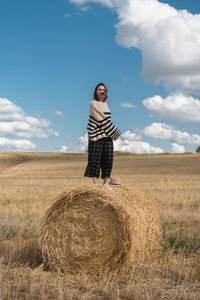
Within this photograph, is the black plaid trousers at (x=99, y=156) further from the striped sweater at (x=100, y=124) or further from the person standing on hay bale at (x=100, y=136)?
the striped sweater at (x=100, y=124)

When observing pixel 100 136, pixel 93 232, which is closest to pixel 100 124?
pixel 100 136

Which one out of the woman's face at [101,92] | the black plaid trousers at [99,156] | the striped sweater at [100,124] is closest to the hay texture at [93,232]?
the black plaid trousers at [99,156]

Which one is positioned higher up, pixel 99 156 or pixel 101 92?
pixel 101 92

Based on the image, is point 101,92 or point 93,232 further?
point 101,92

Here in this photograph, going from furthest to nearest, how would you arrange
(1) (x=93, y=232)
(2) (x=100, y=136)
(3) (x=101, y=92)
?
1. (3) (x=101, y=92)
2. (2) (x=100, y=136)
3. (1) (x=93, y=232)

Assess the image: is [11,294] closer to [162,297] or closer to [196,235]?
[162,297]

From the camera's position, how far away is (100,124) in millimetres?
6266

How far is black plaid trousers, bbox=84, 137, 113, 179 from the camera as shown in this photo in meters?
6.24

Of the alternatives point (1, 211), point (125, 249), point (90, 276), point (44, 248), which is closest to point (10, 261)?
point (44, 248)

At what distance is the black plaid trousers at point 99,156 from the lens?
624cm

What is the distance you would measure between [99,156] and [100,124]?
1.83ft

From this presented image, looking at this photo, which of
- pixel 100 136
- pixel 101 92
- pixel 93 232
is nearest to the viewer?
pixel 93 232

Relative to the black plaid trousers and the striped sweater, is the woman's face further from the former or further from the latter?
the black plaid trousers

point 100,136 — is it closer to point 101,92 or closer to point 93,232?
point 101,92
